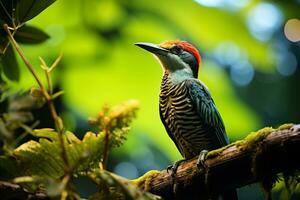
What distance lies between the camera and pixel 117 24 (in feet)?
9.79

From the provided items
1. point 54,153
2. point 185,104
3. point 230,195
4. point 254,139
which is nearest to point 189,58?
point 185,104

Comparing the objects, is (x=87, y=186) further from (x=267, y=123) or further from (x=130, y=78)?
(x=267, y=123)

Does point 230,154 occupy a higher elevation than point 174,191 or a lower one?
higher

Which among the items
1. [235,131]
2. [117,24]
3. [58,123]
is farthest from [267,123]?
[58,123]

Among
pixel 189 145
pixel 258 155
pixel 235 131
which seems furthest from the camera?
pixel 235 131

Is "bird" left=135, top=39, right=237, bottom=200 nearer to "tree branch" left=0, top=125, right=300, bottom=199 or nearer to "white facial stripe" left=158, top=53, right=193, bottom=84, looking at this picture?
"white facial stripe" left=158, top=53, right=193, bottom=84

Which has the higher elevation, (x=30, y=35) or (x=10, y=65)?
(x=30, y=35)

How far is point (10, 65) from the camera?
1.85m

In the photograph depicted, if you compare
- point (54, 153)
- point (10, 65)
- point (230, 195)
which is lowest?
point (230, 195)

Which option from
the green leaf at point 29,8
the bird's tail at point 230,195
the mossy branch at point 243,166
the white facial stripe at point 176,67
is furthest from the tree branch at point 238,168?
the white facial stripe at point 176,67

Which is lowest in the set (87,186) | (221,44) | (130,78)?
(87,186)

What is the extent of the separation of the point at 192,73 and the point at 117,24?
21.2 inches

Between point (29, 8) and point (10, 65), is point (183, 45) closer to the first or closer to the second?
point (10, 65)

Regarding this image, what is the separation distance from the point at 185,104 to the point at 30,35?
2.97 feet
